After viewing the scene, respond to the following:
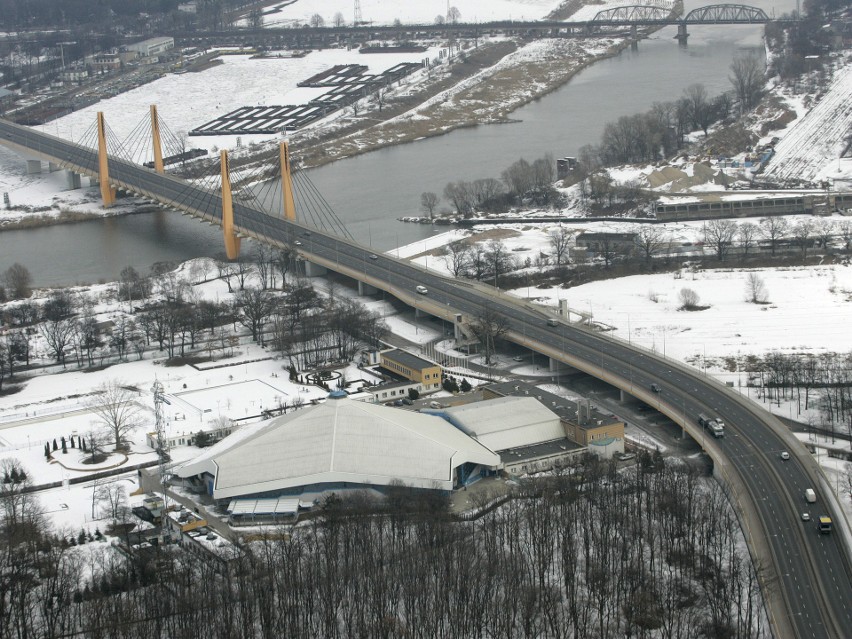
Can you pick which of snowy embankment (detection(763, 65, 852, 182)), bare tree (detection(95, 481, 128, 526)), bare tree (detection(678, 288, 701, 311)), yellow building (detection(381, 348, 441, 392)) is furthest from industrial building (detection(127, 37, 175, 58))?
bare tree (detection(95, 481, 128, 526))

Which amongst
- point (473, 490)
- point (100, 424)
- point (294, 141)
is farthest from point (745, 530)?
point (294, 141)

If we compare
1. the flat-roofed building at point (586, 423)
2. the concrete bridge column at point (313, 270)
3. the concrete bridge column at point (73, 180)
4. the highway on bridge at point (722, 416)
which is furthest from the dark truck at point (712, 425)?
the concrete bridge column at point (73, 180)

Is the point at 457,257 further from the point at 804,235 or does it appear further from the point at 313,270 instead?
the point at 804,235

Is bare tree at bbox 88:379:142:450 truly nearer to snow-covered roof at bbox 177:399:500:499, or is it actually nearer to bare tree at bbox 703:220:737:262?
snow-covered roof at bbox 177:399:500:499

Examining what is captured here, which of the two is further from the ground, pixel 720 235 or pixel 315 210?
pixel 720 235

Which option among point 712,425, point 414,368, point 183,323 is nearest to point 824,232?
point 414,368

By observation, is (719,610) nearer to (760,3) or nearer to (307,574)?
(307,574)
